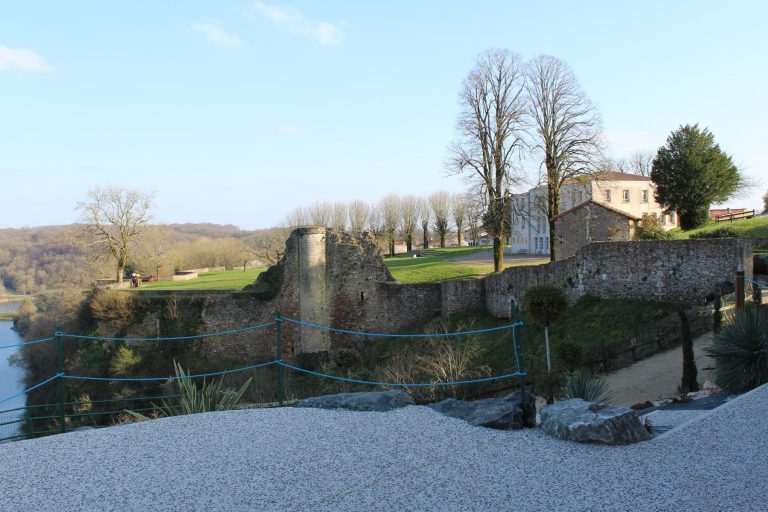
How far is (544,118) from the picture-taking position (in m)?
30.2

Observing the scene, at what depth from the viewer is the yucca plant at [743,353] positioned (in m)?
7.90

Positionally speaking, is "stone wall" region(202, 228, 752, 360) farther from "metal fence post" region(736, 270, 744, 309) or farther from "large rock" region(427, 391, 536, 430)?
"large rock" region(427, 391, 536, 430)

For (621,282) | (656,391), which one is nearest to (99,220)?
(621,282)

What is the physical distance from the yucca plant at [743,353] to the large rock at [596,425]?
3.17 m

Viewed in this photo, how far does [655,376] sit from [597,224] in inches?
670

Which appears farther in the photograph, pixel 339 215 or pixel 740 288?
pixel 339 215

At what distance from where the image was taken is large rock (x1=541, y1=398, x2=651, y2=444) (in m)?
5.52

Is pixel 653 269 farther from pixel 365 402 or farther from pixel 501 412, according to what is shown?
pixel 365 402

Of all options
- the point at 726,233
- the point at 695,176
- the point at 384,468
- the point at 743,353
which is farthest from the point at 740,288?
the point at 695,176

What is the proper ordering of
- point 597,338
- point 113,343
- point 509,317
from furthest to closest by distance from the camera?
point 113,343, point 509,317, point 597,338

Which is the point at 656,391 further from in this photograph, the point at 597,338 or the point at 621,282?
the point at 621,282

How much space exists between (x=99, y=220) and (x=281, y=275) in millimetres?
24251

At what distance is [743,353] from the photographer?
810 cm

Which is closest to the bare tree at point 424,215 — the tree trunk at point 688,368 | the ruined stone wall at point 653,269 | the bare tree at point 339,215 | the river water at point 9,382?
the bare tree at point 339,215
